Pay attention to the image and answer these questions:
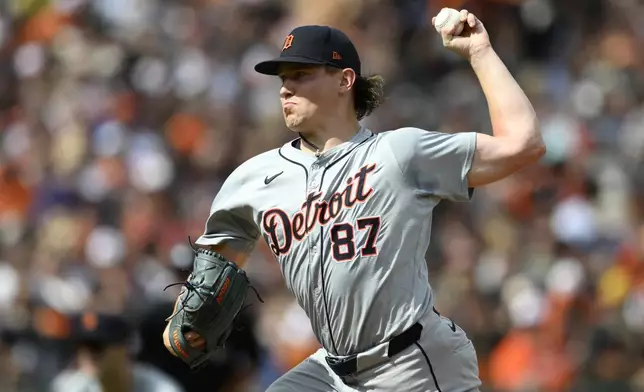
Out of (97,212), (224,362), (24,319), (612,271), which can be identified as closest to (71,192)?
(97,212)

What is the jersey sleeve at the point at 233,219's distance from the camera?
4.95 metres

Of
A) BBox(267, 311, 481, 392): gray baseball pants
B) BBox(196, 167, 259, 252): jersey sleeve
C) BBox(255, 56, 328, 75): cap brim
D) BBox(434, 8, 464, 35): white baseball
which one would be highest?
BBox(434, 8, 464, 35): white baseball

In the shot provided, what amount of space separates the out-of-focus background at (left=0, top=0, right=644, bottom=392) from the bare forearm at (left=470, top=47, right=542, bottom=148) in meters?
2.91

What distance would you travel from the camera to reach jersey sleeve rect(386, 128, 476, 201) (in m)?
4.59

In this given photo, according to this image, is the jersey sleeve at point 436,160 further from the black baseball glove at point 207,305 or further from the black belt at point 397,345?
the black baseball glove at point 207,305

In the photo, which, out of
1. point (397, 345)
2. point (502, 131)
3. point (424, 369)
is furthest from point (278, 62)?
point (424, 369)

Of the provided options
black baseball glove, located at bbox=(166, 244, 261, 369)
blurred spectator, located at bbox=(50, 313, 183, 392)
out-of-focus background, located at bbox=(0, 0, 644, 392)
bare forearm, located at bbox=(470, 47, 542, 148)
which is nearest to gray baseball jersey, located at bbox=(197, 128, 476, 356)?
bare forearm, located at bbox=(470, 47, 542, 148)

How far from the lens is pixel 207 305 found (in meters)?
4.92

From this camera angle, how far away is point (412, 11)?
42.2 feet

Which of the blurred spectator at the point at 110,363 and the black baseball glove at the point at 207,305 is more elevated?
the black baseball glove at the point at 207,305

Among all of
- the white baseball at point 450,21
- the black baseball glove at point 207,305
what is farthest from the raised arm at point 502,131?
the black baseball glove at point 207,305

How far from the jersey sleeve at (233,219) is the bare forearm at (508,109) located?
3.33 feet

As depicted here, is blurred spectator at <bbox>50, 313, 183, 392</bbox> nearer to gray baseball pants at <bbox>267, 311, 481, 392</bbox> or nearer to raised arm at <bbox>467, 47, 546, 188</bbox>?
gray baseball pants at <bbox>267, 311, 481, 392</bbox>

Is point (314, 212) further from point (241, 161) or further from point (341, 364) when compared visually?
point (241, 161)
